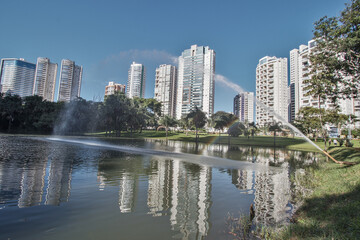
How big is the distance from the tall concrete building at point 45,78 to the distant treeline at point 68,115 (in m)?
94.8

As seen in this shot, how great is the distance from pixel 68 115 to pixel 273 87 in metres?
160

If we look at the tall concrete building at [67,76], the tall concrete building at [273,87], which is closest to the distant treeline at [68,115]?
the tall concrete building at [67,76]

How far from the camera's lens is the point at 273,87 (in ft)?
582

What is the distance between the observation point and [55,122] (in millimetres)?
80500

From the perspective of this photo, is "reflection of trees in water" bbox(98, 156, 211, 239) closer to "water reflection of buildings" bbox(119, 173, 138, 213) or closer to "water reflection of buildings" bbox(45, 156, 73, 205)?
"water reflection of buildings" bbox(119, 173, 138, 213)

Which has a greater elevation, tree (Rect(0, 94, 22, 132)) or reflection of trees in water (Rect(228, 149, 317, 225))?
tree (Rect(0, 94, 22, 132))

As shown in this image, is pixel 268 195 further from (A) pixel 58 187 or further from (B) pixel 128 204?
(A) pixel 58 187

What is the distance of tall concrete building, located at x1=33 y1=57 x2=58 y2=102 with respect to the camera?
17000 cm

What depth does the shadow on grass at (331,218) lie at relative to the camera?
5.63 metres

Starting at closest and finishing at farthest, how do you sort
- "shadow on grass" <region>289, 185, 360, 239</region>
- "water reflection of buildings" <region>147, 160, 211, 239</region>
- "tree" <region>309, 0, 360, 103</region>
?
1. "shadow on grass" <region>289, 185, 360, 239</region>
2. "water reflection of buildings" <region>147, 160, 211, 239</region>
3. "tree" <region>309, 0, 360, 103</region>

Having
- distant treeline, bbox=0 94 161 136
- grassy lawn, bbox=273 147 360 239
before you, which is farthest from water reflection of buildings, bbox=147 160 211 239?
distant treeline, bbox=0 94 161 136

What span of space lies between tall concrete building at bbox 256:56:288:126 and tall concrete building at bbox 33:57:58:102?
180m

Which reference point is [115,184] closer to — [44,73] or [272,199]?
[272,199]

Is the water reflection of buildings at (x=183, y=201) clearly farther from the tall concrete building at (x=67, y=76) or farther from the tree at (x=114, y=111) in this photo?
the tall concrete building at (x=67, y=76)
